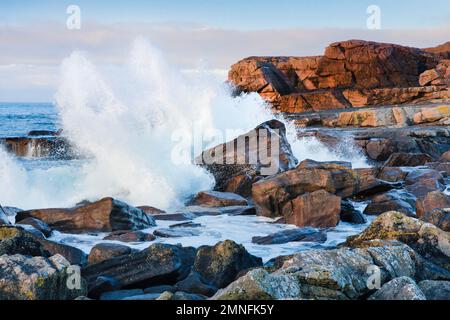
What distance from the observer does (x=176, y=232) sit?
7.21 metres

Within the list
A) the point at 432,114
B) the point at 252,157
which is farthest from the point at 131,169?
the point at 432,114

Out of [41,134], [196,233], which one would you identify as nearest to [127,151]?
[196,233]

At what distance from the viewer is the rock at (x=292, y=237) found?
664cm

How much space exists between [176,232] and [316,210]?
1891mm

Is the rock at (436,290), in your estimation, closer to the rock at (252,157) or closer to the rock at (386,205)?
the rock at (386,205)

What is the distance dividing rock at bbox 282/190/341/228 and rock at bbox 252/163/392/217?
454 mm

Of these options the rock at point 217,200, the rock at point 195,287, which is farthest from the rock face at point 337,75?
the rock at point 195,287

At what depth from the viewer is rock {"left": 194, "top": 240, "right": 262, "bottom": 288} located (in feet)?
16.5

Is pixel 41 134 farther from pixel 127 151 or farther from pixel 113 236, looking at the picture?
pixel 113 236

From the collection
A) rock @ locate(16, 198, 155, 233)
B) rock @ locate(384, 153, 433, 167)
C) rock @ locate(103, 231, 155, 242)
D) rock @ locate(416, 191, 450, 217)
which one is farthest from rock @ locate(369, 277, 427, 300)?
rock @ locate(384, 153, 433, 167)
